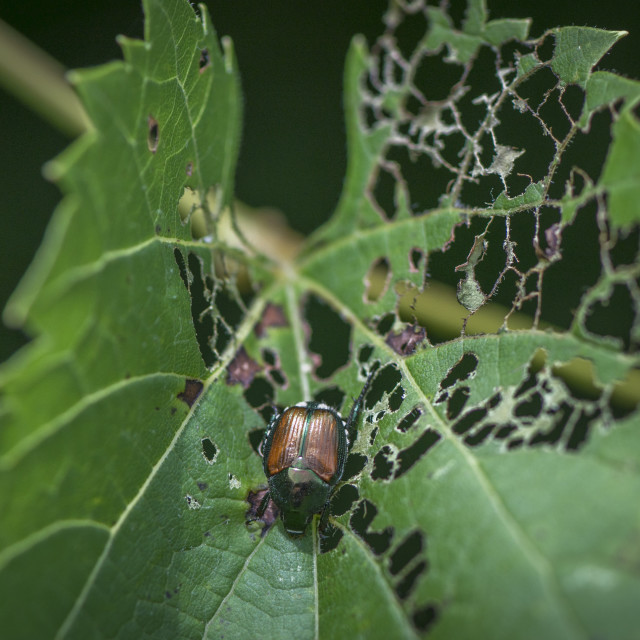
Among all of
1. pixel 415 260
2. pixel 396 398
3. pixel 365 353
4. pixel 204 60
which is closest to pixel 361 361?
pixel 365 353

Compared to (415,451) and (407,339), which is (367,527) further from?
(407,339)

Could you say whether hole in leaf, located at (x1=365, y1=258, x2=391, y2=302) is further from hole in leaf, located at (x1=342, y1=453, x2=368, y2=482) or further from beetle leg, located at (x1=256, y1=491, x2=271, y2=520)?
beetle leg, located at (x1=256, y1=491, x2=271, y2=520)

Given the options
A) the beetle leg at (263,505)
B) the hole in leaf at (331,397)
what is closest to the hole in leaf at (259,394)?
the hole in leaf at (331,397)

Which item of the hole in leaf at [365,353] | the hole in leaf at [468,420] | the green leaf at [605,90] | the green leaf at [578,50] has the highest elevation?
the green leaf at [578,50]

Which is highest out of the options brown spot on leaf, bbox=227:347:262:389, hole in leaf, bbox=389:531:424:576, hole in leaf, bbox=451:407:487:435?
brown spot on leaf, bbox=227:347:262:389

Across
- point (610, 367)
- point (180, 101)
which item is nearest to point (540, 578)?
point (610, 367)

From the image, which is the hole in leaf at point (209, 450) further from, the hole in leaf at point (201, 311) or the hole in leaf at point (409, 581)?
the hole in leaf at point (409, 581)

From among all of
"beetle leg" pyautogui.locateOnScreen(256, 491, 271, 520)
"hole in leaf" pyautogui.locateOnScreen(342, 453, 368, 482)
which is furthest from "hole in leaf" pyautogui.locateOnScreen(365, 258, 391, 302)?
"beetle leg" pyautogui.locateOnScreen(256, 491, 271, 520)

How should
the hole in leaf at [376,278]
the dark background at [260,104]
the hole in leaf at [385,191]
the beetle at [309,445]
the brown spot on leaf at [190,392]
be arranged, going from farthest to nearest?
the dark background at [260,104] → the hole in leaf at [385,191] → the hole in leaf at [376,278] → the beetle at [309,445] → the brown spot on leaf at [190,392]
